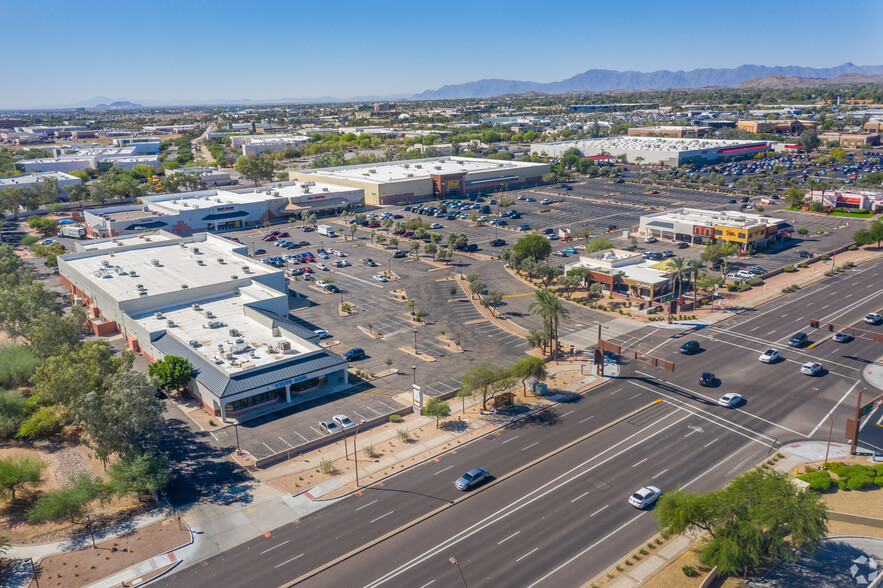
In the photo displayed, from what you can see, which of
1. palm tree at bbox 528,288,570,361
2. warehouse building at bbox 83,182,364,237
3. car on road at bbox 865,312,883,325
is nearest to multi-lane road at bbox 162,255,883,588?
car on road at bbox 865,312,883,325

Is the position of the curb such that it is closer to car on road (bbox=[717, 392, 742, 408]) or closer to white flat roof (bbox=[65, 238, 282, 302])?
car on road (bbox=[717, 392, 742, 408])

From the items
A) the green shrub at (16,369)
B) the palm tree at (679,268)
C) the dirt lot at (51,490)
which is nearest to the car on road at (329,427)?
the dirt lot at (51,490)

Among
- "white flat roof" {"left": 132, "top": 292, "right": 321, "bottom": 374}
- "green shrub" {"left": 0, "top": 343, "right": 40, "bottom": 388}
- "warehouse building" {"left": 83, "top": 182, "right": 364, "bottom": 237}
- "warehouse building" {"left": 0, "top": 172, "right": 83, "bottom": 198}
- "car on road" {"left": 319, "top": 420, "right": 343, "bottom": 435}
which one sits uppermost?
"warehouse building" {"left": 0, "top": 172, "right": 83, "bottom": 198}

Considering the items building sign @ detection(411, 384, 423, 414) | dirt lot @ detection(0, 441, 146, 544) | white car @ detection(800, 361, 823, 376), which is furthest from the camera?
white car @ detection(800, 361, 823, 376)

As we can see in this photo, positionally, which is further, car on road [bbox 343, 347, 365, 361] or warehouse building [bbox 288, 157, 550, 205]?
warehouse building [bbox 288, 157, 550, 205]

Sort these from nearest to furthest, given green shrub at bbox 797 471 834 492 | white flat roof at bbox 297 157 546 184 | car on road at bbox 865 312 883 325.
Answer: green shrub at bbox 797 471 834 492 → car on road at bbox 865 312 883 325 → white flat roof at bbox 297 157 546 184

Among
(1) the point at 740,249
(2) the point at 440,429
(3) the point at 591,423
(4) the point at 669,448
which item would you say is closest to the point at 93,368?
(2) the point at 440,429

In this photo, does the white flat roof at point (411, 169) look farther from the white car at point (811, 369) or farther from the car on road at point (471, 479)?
the car on road at point (471, 479)

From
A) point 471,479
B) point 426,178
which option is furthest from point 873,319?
point 426,178
